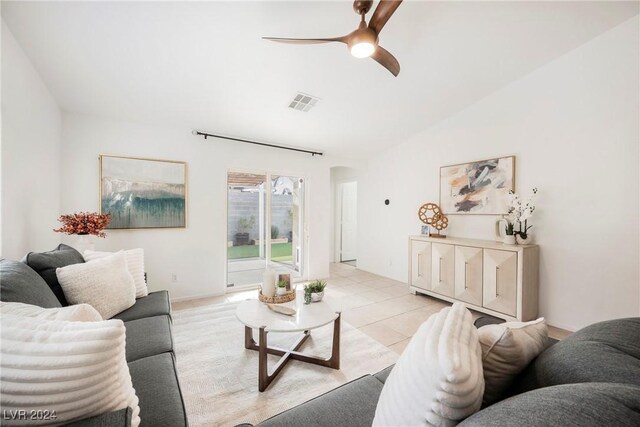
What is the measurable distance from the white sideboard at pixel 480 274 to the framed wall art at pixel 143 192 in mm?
3567

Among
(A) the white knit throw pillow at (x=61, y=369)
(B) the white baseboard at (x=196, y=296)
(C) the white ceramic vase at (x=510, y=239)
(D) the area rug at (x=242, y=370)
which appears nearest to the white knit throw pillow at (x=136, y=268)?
(D) the area rug at (x=242, y=370)

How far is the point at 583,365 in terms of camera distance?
0.69m

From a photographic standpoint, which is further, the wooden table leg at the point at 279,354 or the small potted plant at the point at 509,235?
the small potted plant at the point at 509,235

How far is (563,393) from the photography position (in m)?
0.50

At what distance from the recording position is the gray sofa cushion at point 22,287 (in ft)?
3.50

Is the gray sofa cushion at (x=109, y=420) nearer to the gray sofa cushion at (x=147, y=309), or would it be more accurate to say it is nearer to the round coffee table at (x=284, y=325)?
the round coffee table at (x=284, y=325)

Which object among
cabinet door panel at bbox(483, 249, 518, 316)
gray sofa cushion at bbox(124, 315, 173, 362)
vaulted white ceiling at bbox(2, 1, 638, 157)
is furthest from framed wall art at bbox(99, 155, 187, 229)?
cabinet door panel at bbox(483, 249, 518, 316)

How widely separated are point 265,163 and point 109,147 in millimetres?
2028

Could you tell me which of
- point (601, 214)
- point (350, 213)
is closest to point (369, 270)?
point (350, 213)

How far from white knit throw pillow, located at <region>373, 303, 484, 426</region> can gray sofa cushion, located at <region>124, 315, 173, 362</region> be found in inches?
52.7

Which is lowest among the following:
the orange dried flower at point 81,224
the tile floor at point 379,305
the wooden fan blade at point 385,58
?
the tile floor at point 379,305

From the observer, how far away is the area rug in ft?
5.33

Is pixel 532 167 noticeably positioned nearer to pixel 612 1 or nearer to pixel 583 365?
pixel 612 1

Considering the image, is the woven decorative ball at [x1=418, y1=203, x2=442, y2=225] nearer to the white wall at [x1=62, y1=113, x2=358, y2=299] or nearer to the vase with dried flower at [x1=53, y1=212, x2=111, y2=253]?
the white wall at [x1=62, y1=113, x2=358, y2=299]
